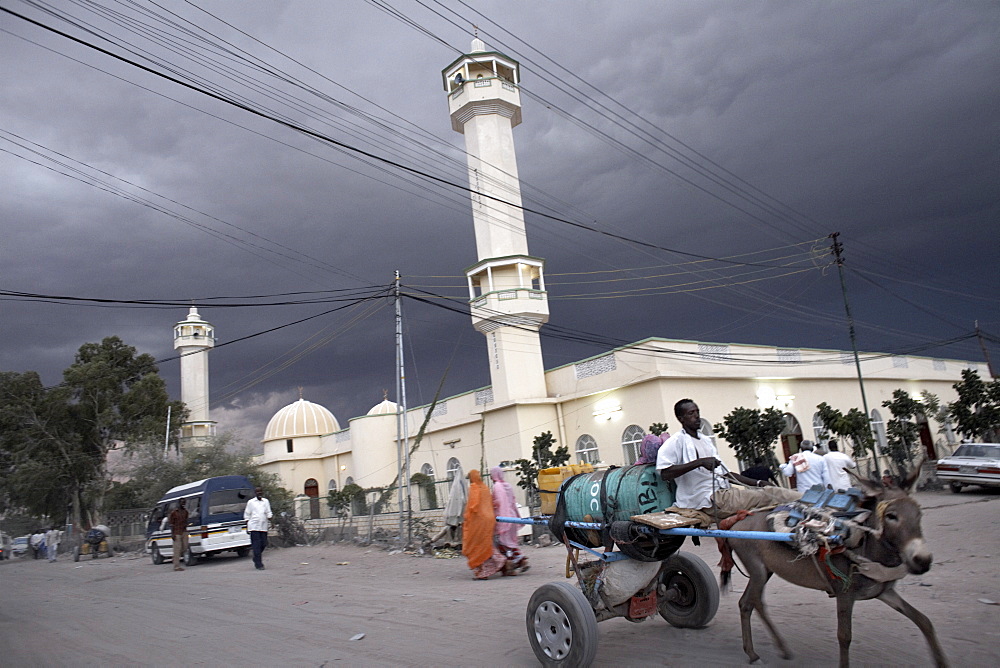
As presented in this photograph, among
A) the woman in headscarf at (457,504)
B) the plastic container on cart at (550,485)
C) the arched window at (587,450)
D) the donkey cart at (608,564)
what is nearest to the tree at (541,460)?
the arched window at (587,450)

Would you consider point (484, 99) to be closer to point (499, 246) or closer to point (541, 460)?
point (499, 246)

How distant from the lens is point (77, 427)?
3953cm

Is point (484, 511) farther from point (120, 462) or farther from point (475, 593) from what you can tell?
point (120, 462)

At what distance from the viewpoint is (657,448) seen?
18.1 feet

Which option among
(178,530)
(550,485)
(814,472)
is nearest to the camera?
(550,485)

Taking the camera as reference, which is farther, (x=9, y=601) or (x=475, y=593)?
(x=9, y=601)

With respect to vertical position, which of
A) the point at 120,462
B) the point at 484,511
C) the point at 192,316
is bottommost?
the point at 484,511

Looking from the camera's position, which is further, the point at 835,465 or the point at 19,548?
the point at 19,548

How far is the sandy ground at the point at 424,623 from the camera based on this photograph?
540cm

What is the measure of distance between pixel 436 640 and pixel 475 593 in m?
3.07

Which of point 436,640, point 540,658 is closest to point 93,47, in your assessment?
point 436,640

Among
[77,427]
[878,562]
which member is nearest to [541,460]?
[878,562]

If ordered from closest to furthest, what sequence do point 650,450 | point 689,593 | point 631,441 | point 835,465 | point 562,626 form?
point 562,626 < point 650,450 < point 689,593 < point 835,465 < point 631,441

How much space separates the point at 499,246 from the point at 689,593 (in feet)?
77.4
